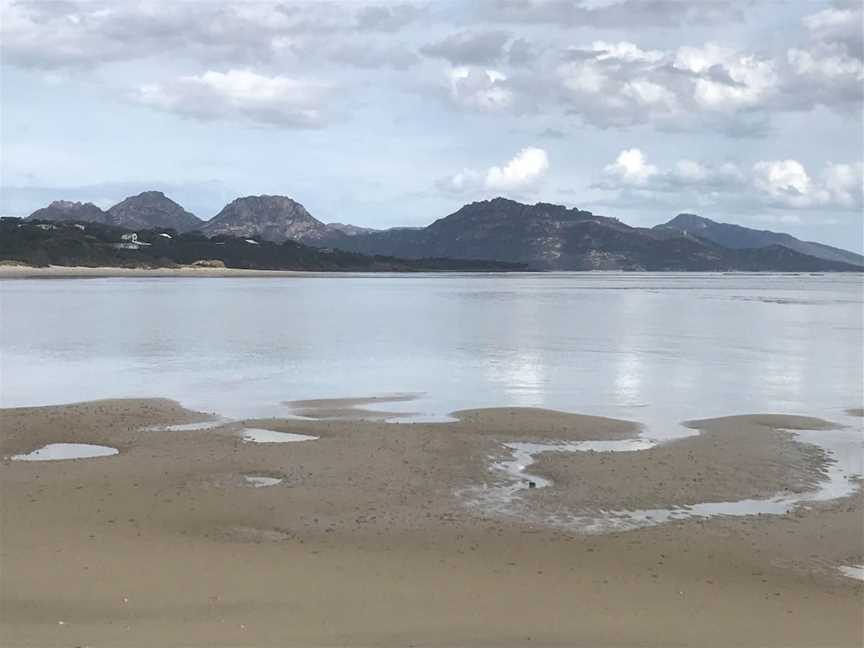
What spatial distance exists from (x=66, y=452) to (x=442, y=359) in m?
20.5

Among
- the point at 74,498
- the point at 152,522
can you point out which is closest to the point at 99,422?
the point at 74,498

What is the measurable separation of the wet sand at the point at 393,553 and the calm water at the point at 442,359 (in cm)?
602

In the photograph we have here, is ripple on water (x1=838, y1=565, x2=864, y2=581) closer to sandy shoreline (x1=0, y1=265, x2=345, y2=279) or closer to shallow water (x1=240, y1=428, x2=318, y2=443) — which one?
shallow water (x1=240, y1=428, x2=318, y2=443)

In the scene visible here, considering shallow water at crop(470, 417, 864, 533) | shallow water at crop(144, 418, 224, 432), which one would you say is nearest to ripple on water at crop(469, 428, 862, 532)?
shallow water at crop(470, 417, 864, 533)

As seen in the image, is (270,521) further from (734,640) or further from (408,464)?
(734,640)

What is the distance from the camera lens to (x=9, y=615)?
347 inches

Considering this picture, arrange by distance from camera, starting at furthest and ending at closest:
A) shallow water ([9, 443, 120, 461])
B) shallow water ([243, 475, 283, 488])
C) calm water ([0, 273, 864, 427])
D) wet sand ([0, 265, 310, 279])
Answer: wet sand ([0, 265, 310, 279])
calm water ([0, 273, 864, 427])
shallow water ([9, 443, 120, 461])
shallow water ([243, 475, 283, 488])

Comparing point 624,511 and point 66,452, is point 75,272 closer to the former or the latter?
point 66,452

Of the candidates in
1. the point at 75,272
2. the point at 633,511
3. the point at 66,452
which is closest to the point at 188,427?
the point at 66,452

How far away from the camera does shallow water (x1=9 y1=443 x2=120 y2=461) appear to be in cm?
1688

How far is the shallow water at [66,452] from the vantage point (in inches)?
664

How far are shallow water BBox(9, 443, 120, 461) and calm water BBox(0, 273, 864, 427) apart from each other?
15.2 ft

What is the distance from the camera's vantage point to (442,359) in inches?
1435

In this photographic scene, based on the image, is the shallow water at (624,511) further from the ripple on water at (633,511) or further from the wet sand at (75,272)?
the wet sand at (75,272)
